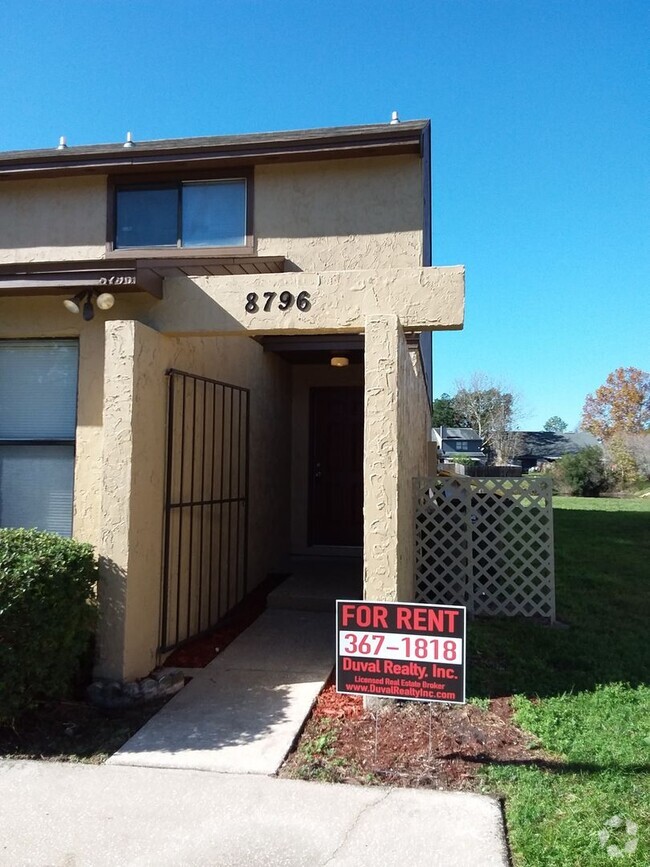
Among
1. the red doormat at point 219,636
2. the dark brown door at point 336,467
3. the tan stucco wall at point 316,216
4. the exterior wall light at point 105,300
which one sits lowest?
the red doormat at point 219,636

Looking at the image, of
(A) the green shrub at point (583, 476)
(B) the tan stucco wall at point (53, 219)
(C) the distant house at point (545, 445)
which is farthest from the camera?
(C) the distant house at point (545, 445)

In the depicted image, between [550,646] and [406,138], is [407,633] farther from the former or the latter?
[406,138]

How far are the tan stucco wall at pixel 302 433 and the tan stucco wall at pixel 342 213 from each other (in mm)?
2882

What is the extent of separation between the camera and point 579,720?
162 inches

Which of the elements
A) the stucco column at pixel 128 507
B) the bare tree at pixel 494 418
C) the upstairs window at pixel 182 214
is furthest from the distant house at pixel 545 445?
the stucco column at pixel 128 507

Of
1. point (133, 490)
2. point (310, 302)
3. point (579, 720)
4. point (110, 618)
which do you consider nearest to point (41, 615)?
point (110, 618)

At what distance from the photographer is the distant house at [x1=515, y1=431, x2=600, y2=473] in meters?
54.3

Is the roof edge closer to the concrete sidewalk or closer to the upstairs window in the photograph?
the upstairs window

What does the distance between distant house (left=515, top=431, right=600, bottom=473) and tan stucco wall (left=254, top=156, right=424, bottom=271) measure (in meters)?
48.6

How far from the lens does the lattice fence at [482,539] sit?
6.46 meters

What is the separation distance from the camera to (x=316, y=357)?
948 centimetres

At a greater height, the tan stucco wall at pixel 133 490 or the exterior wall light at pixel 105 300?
the exterior wall light at pixel 105 300

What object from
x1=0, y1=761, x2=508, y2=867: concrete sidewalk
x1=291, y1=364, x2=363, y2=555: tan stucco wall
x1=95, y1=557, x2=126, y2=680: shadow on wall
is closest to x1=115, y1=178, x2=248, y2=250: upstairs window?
x1=291, y1=364, x2=363, y2=555: tan stucco wall

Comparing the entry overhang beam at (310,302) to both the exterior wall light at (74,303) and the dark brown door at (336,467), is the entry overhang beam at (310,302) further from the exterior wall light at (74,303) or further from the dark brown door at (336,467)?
the dark brown door at (336,467)
